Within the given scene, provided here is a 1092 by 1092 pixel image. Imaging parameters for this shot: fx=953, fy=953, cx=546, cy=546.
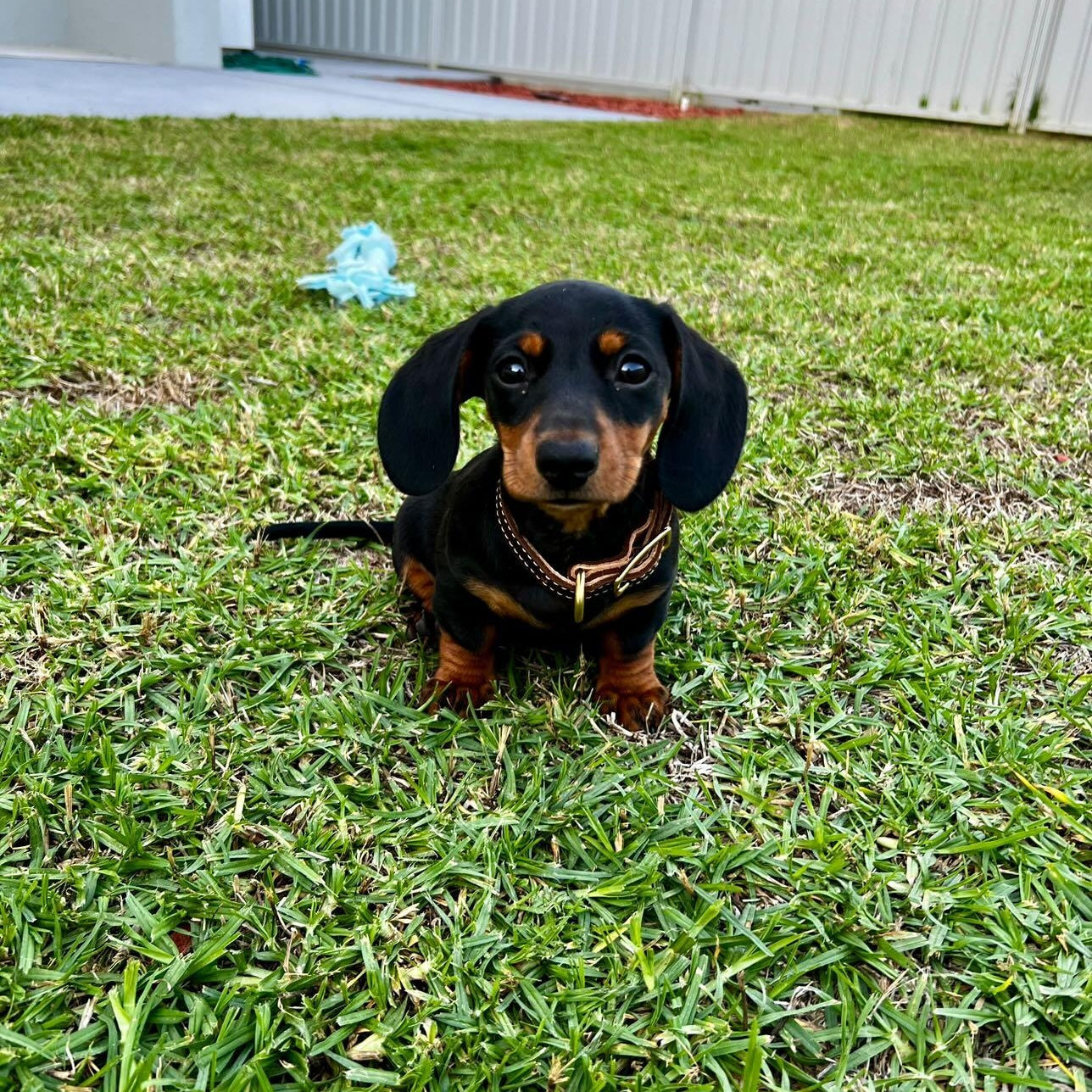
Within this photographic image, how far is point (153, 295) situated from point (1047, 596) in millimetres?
3696

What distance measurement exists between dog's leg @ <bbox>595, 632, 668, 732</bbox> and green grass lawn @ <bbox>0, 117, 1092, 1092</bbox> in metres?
0.05

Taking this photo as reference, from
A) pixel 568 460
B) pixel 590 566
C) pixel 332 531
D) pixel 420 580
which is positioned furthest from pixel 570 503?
pixel 332 531

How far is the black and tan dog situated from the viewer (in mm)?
1854

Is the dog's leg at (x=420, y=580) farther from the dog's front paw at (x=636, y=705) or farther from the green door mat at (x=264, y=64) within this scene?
the green door mat at (x=264, y=64)

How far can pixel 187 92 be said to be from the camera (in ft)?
35.2

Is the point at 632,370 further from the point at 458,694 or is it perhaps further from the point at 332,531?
the point at 332,531

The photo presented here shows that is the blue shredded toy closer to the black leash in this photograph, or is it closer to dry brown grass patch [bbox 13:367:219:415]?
dry brown grass patch [bbox 13:367:219:415]

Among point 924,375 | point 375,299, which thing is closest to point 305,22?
point 375,299

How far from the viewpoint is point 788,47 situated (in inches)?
543

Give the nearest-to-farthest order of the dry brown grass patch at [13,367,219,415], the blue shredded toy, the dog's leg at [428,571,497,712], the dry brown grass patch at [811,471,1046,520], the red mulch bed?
the dog's leg at [428,571,497,712] → the dry brown grass patch at [811,471,1046,520] → the dry brown grass patch at [13,367,219,415] → the blue shredded toy → the red mulch bed

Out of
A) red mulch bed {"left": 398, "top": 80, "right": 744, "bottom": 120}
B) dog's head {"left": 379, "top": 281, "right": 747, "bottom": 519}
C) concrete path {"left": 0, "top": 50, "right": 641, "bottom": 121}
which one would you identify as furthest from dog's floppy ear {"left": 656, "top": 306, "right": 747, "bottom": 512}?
red mulch bed {"left": 398, "top": 80, "right": 744, "bottom": 120}

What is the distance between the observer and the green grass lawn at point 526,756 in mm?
1370

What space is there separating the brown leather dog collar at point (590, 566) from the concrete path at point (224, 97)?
27.9 ft

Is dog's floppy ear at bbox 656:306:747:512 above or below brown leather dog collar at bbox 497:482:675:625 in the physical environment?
above
